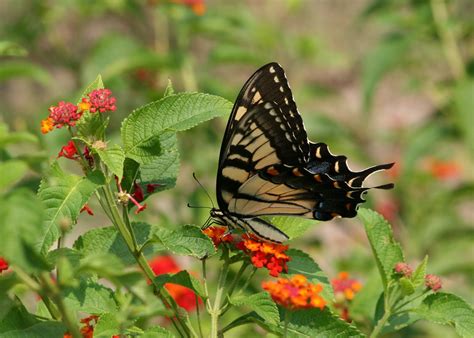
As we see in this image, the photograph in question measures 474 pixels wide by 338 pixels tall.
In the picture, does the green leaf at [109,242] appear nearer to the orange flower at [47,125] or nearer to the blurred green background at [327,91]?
the orange flower at [47,125]

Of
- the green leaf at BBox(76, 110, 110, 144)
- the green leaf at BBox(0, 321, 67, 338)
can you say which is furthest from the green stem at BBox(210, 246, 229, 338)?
the green leaf at BBox(76, 110, 110, 144)

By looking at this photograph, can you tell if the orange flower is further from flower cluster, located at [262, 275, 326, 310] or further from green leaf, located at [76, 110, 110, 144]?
flower cluster, located at [262, 275, 326, 310]

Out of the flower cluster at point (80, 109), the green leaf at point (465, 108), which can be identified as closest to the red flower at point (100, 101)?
the flower cluster at point (80, 109)

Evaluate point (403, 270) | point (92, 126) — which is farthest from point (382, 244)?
point (92, 126)

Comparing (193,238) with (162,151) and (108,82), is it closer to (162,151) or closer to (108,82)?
(162,151)

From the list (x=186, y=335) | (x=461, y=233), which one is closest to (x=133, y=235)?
(x=186, y=335)
